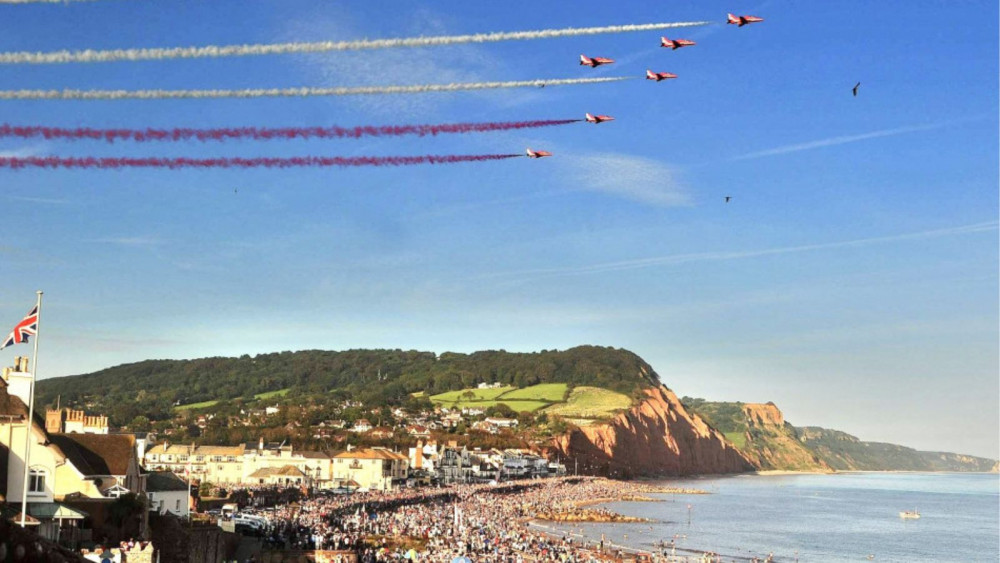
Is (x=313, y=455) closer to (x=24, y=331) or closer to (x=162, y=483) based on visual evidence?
(x=162, y=483)

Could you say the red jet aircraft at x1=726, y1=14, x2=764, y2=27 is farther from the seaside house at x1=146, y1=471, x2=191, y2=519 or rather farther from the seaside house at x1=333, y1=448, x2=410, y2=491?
the seaside house at x1=333, y1=448, x2=410, y2=491

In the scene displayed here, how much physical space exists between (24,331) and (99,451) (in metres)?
12.4

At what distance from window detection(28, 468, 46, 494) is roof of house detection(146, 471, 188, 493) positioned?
12016 mm

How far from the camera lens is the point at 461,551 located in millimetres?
58000

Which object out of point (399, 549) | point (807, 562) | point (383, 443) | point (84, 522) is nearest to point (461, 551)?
point (399, 549)

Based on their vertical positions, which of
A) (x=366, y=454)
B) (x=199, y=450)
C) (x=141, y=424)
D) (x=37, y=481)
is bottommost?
(x=366, y=454)

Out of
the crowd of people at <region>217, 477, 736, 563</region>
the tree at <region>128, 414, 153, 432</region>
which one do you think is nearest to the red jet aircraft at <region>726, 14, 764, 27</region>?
the crowd of people at <region>217, 477, 736, 563</region>

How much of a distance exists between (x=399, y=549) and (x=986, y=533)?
8505 cm

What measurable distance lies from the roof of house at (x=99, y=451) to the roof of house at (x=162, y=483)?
239 inches

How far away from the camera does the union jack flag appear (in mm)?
29812

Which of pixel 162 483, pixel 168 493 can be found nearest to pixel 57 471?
pixel 162 483

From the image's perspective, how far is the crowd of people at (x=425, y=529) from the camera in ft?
183

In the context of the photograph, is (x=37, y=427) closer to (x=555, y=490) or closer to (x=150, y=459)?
(x=150, y=459)

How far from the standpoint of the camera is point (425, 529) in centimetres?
7244
